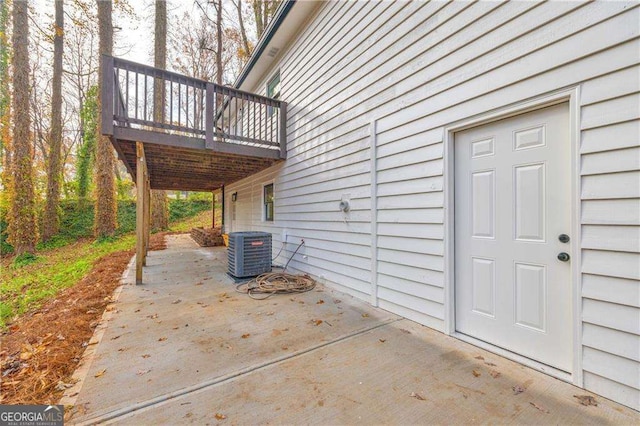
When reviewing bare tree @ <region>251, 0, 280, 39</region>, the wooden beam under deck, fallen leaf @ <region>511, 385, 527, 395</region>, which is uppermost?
bare tree @ <region>251, 0, 280, 39</region>

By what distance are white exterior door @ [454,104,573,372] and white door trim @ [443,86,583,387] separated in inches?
2.4

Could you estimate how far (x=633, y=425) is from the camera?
63.1 inches

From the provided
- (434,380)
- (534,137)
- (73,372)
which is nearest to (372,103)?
(534,137)

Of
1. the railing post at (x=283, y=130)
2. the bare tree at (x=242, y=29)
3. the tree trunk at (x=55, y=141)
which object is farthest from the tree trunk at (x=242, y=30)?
the railing post at (x=283, y=130)

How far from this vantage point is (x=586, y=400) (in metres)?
1.80

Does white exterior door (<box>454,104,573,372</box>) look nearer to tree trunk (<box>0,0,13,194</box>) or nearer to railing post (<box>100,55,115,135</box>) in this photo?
railing post (<box>100,55,115,135</box>)

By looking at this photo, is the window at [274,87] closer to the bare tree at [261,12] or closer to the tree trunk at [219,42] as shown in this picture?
the bare tree at [261,12]

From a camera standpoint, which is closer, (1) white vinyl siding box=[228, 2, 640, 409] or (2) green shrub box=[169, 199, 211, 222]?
(1) white vinyl siding box=[228, 2, 640, 409]

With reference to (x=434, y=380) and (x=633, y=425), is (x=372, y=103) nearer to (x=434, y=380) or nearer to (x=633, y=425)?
(x=434, y=380)

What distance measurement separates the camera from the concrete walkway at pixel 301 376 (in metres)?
1.71

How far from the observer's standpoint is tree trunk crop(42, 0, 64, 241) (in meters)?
10.8

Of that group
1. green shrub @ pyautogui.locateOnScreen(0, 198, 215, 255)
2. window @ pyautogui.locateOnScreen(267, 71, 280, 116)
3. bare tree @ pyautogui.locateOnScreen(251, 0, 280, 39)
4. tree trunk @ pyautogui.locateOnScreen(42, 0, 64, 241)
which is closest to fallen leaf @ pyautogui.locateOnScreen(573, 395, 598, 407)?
window @ pyautogui.locateOnScreen(267, 71, 280, 116)

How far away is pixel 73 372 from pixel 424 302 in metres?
3.27

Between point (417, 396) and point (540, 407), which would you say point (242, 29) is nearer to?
point (417, 396)
